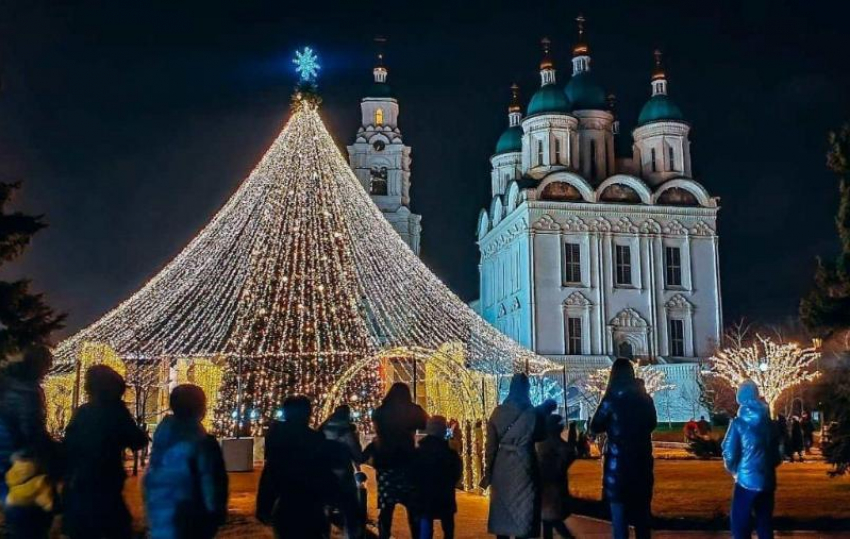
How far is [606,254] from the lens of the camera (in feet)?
184

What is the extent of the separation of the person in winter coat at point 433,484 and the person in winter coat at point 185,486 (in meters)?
3.17

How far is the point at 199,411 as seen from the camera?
699 cm

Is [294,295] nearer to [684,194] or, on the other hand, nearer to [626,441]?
[626,441]

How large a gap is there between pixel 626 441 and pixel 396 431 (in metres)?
2.19

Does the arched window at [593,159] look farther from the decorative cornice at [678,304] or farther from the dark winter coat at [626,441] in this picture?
the dark winter coat at [626,441]

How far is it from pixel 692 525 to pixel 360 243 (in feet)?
41.9

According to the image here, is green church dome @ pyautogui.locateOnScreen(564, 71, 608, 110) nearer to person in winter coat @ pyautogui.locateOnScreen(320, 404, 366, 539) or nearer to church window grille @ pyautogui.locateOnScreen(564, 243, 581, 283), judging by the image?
church window grille @ pyautogui.locateOnScreen(564, 243, 581, 283)

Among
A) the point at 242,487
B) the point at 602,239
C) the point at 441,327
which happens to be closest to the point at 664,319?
the point at 602,239

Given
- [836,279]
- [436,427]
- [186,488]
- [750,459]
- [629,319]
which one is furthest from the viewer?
[629,319]

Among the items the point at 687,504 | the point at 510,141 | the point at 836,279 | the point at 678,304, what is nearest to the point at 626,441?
the point at 687,504

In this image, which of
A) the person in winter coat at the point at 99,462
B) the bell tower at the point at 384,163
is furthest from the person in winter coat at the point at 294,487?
the bell tower at the point at 384,163

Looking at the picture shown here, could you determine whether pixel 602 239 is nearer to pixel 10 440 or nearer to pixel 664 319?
pixel 664 319

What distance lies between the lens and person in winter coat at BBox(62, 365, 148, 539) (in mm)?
7148

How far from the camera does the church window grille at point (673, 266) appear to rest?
186 ft
